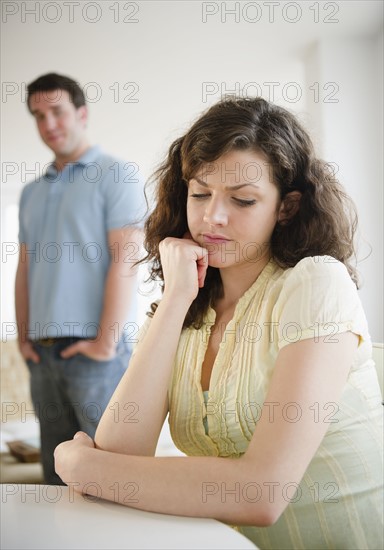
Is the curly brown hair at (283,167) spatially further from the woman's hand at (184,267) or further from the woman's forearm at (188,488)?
the woman's forearm at (188,488)

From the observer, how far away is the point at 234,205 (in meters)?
1.12

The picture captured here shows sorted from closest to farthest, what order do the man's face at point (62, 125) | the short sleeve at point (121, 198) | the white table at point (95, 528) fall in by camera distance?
the white table at point (95, 528)
the short sleeve at point (121, 198)
the man's face at point (62, 125)

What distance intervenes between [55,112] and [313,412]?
2150 millimetres

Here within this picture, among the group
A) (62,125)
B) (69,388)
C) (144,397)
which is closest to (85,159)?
(62,125)

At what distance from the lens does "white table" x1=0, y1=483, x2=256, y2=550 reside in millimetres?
726

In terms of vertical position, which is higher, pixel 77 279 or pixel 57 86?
pixel 57 86

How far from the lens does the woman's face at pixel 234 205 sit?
3.65ft

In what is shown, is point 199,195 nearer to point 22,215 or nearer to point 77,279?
point 77,279

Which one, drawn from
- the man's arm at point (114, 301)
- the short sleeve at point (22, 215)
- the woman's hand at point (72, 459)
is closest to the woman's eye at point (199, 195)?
the woman's hand at point (72, 459)

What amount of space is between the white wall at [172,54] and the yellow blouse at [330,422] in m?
2.36

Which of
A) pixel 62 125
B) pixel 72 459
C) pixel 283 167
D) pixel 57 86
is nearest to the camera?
pixel 72 459

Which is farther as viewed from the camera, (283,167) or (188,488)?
(283,167)

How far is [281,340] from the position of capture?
993 millimetres

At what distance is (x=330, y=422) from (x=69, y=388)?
153cm
